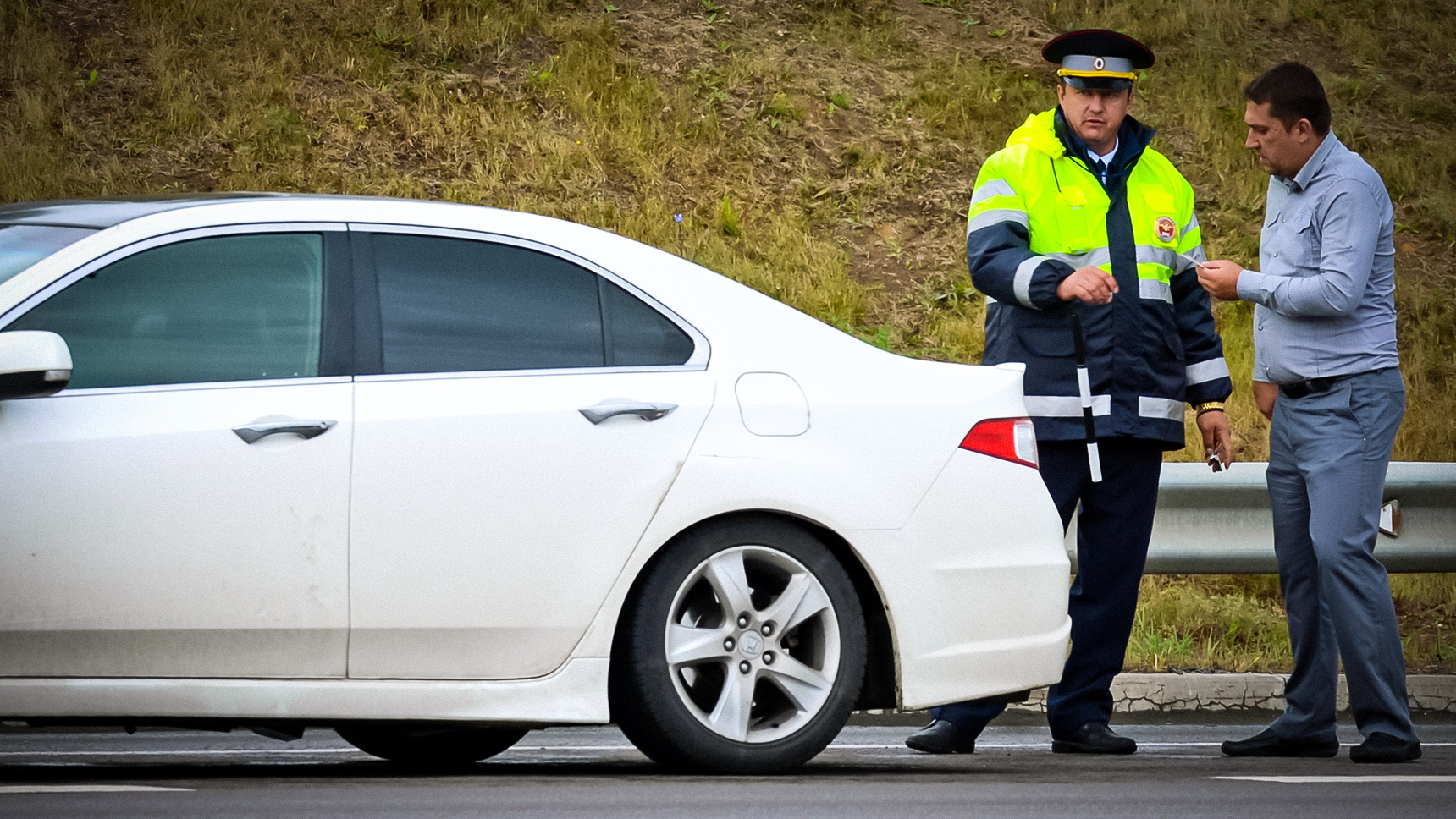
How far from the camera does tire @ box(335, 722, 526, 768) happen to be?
5.67 m

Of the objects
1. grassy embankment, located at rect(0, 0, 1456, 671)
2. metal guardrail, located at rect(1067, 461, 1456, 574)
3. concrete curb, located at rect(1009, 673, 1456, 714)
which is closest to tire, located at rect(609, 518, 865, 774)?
Answer: concrete curb, located at rect(1009, 673, 1456, 714)

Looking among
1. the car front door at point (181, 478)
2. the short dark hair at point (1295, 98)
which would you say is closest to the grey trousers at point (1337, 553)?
the short dark hair at point (1295, 98)

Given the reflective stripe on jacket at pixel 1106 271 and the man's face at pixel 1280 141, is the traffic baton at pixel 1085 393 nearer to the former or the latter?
the reflective stripe on jacket at pixel 1106 271

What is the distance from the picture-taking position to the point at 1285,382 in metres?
6.19

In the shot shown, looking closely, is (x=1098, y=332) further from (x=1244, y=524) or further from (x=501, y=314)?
(x=501, y=314)

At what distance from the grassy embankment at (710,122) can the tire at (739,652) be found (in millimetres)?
7704

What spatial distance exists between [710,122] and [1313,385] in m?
9.25

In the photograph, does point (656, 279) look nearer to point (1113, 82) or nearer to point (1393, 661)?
point (1113, 82)

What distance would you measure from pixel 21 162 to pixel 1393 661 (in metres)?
10.5

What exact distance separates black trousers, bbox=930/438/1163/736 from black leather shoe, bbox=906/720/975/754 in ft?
0.25

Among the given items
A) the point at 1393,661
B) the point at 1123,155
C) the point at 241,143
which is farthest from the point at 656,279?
the point at 241,143

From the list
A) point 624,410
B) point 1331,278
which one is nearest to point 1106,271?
point 1331,278

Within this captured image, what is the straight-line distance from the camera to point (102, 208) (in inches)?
194

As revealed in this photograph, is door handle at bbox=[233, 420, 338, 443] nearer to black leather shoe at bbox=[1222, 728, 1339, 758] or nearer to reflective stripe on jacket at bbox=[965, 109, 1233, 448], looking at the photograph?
reflective stripe on jacket at bbox=[965, 109, 1233, 448]
